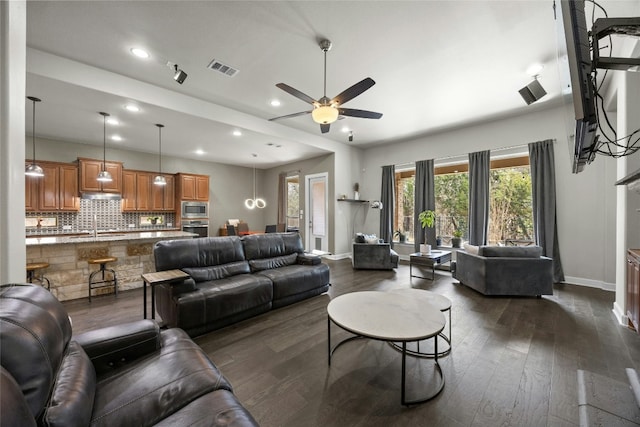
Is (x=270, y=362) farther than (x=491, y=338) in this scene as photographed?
No

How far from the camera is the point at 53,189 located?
5.37 meters

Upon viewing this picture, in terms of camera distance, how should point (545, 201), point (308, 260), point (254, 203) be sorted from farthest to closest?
point (254, 203) < point (545, 201) < point (308, 260)

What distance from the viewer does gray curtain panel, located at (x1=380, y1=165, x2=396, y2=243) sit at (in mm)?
6707

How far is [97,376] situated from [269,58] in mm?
3311

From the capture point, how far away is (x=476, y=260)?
392cm

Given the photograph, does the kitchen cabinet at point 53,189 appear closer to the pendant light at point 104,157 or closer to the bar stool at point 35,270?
the pendant light at point 104,157

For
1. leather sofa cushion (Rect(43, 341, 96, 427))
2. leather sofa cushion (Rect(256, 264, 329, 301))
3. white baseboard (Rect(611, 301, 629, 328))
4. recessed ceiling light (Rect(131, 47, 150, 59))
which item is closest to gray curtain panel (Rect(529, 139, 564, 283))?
white baseboard (Rect(611, 301, 629, 328))

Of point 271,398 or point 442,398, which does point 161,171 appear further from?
point 442,398

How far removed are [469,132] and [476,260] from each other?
10.00 feet

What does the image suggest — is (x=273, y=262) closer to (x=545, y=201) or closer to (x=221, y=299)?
(x=221, y=299)

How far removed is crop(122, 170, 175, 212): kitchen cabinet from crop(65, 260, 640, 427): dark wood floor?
3.65m

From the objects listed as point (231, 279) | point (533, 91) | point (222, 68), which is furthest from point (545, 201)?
point (222, 68)

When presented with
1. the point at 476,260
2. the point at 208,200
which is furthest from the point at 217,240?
the point at 208,200

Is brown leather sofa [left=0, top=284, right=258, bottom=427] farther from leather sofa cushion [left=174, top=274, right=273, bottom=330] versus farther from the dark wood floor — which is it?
leather sofa cushion [left=174, top=274, right=273, bottom=330]
